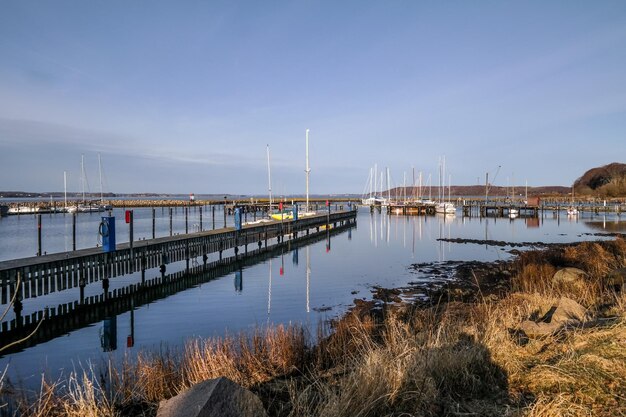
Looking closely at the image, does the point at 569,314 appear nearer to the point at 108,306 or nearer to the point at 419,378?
the point at 419,378

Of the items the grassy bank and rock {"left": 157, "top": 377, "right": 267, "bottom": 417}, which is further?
the grassy bank

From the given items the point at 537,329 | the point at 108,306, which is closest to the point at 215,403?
the point at 537,329

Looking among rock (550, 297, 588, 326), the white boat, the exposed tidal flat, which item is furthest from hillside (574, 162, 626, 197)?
rock (550, 297, 588, 326)

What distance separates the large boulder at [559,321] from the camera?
803 cm

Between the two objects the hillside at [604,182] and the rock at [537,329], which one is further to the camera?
the hillside at [604,182]

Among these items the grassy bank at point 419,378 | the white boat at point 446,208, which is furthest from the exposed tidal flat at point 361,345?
the white boat at point 446,208

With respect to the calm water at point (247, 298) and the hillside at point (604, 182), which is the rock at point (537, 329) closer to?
the calm water at point (247, 298)

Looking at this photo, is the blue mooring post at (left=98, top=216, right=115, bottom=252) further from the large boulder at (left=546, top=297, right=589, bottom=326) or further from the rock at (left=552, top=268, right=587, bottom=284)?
the rock at (left=552, top=268, right=587, bottom=284)

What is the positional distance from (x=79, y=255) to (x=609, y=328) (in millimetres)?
18400

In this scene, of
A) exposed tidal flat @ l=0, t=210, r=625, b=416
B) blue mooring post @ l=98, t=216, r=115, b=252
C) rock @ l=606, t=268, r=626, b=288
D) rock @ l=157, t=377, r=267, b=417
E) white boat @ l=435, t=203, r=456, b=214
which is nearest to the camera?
rock @ l=157, t=377, r=267, b=417

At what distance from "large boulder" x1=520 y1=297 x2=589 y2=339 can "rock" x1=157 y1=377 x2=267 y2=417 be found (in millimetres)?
5840

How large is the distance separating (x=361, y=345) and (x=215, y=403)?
5.40 metres

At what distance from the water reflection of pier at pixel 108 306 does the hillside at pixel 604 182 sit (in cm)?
11169

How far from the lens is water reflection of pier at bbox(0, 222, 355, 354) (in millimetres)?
14117
